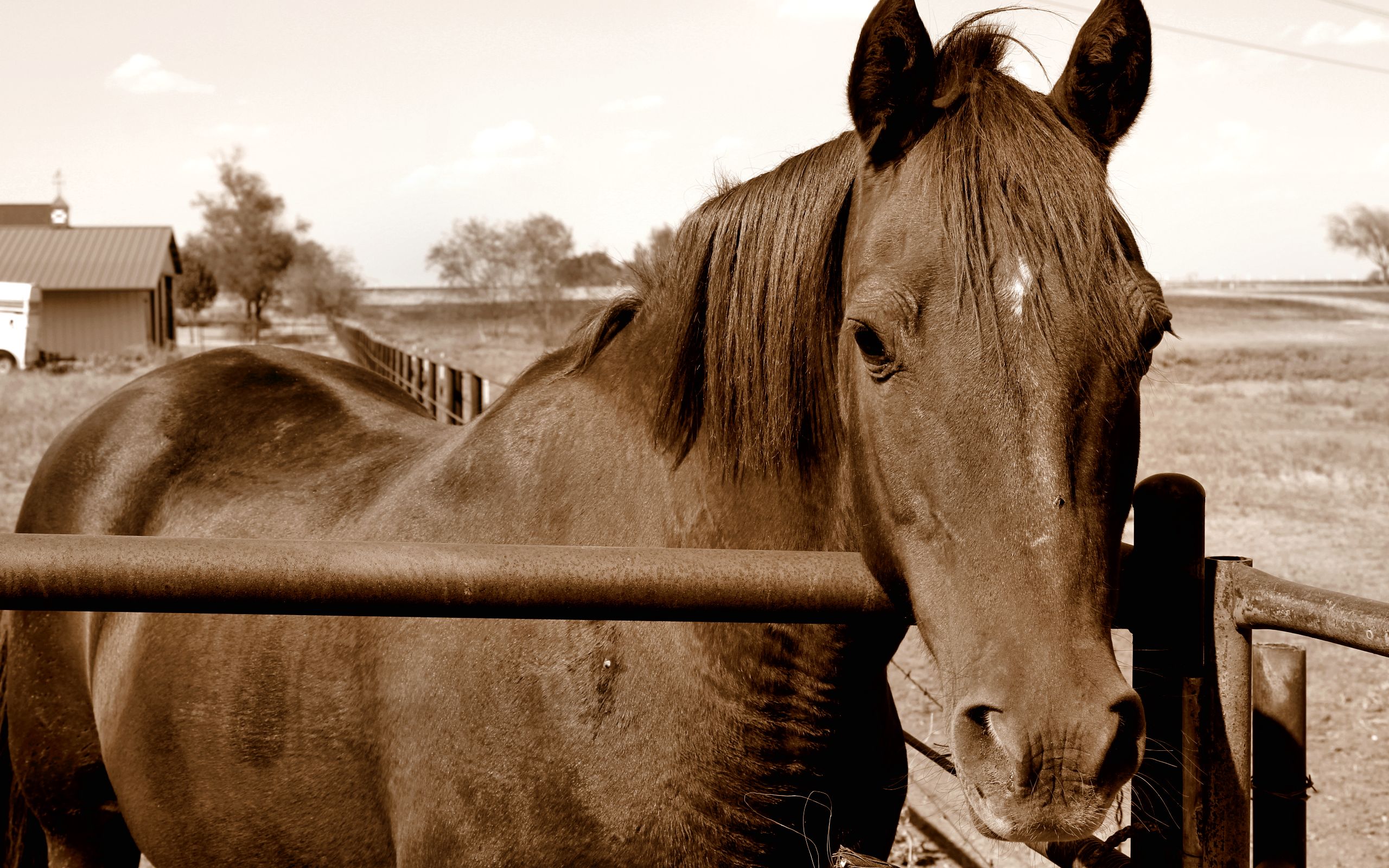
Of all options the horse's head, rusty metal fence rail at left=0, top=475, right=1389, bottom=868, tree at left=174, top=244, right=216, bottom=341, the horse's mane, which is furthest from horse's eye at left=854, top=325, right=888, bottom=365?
tree at left=174, top=244, right=216, bottom=341

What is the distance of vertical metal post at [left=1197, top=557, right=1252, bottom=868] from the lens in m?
1.49

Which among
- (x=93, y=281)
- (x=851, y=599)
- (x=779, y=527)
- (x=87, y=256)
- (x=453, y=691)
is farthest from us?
(x=87, y=256)

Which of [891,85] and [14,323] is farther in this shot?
[14,323]

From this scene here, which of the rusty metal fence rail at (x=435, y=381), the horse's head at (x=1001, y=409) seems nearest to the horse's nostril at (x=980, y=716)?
the horse's head at (x=1001, y=409)

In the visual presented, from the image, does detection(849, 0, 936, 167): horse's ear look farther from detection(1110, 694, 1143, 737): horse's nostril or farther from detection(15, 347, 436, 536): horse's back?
detection(15, 347, 436, 536): horse's back

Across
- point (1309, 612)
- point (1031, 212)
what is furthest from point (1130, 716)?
point (1031, 212)

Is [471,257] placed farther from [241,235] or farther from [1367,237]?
[1367,237]

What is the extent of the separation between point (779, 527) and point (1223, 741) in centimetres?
75

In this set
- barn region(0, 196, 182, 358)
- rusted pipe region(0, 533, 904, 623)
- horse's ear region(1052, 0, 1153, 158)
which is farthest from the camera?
barn region(0, 196, 182, 358)

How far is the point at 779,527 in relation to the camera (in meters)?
1.74

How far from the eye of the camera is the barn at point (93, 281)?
131ft

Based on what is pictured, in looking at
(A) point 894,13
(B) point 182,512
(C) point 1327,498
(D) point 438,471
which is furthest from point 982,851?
(C) point 1327,498

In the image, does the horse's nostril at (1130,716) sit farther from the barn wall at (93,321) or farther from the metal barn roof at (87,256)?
the metal barn roof at (87,256)

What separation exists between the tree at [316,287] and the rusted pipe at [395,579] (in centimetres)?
7381
